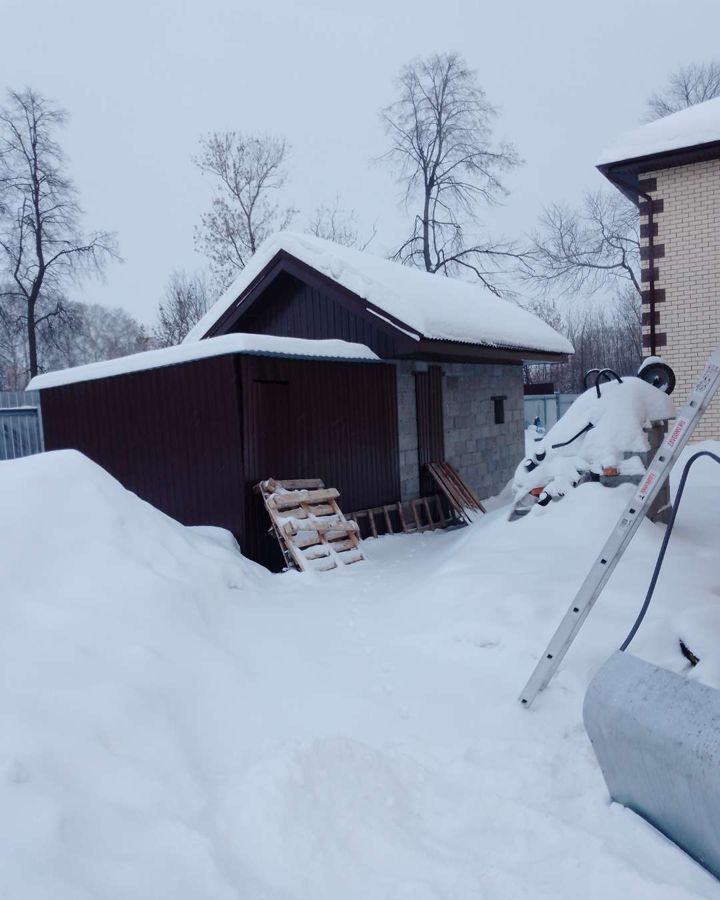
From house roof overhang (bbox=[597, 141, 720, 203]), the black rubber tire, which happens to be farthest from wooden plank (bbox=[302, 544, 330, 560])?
house roof overhang (bbox=[597, 141, 720, 203])

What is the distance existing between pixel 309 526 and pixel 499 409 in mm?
6990

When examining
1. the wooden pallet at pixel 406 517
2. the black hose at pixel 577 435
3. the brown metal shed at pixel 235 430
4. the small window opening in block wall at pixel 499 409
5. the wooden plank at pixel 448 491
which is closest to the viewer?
the black hose at pixel 577 435

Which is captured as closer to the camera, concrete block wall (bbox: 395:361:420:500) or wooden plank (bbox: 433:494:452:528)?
concrete block wall (bbox: 395:361:420:500)

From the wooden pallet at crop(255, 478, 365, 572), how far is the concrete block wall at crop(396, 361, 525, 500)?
2508mm

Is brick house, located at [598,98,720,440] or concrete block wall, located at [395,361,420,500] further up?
brick house, located at [598,98,720,440]

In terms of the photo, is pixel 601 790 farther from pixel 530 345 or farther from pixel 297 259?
pixel 530 345

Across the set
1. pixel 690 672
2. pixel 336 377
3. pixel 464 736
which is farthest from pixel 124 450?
pixel 690 672

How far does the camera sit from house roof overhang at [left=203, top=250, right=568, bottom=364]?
9250 millimetres

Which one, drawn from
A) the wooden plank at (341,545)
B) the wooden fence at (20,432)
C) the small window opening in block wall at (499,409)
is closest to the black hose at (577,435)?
the wooden plank at (341,545)

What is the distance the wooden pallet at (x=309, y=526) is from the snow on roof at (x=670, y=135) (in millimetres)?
7545

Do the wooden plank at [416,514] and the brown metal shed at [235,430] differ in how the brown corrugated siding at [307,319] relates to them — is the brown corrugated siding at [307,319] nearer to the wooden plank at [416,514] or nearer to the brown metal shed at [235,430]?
the brown metal shed at [235,430]

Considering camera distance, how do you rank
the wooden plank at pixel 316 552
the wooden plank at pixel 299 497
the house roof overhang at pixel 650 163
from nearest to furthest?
the wooden plank at pixel 316 552 → the wooden plank at pixel 299 497 → the house roof overhang at pixel 650 163

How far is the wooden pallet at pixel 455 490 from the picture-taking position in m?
10.9

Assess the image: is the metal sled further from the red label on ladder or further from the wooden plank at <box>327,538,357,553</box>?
the wooden plank at <box>327,538,357,553</box>
